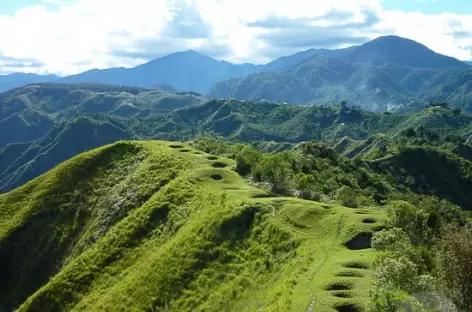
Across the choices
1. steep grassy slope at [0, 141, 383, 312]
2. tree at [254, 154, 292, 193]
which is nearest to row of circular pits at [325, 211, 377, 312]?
steep grassy slope at [0, 141, 383, 312]

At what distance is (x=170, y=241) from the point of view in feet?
255

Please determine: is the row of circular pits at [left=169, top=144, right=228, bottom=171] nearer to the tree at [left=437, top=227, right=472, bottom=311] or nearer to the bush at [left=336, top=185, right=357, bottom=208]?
the bush at [left=336, top=185, right=357, bottom=208]

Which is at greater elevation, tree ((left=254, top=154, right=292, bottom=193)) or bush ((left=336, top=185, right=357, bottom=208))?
tree ((left=254, top=154, right=292, bottom=193))

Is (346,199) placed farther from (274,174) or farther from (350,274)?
(350,274)

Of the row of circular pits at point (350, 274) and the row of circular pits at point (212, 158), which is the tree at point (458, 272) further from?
the row of circular pits at point (212, 158)

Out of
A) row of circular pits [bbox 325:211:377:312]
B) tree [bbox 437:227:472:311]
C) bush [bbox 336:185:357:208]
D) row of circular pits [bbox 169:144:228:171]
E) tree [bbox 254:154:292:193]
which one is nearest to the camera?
tree [bbox 437:227:472:311]

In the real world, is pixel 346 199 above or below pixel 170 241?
above

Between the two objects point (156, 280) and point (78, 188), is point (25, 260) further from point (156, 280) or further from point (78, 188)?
point (156, 280)

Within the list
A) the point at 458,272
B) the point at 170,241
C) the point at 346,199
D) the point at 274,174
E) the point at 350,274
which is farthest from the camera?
the point at 274,174

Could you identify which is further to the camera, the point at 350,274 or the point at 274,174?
Answer: the point at 274,174

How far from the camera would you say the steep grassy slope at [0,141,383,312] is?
53.8 meters

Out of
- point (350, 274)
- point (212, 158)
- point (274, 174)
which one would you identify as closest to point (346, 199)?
point (274, 174)

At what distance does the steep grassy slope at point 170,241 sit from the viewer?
177 ft

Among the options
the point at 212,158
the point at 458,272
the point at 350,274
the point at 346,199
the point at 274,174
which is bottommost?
the point at 346,199
